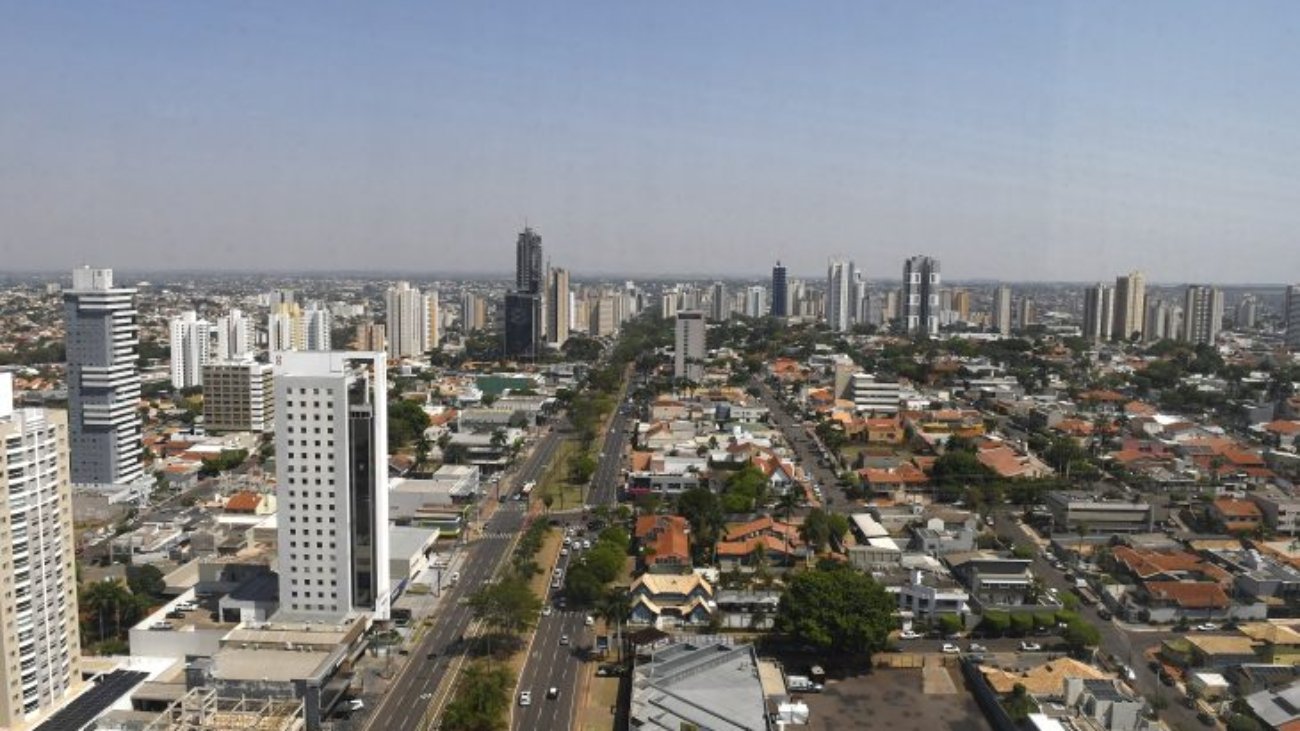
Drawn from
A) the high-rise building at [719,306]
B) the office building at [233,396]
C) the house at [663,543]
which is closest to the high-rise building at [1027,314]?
the high-rise building at [719,306]

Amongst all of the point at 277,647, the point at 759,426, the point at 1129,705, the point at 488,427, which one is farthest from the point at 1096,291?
the point at 277,647

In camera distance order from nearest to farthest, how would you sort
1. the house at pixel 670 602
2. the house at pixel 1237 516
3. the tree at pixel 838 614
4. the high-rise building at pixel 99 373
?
the tree at pixel 838 614 < the house at pixel 670 602 < the house at pixel 1237 516 < the high-rise building at pixel 99 373

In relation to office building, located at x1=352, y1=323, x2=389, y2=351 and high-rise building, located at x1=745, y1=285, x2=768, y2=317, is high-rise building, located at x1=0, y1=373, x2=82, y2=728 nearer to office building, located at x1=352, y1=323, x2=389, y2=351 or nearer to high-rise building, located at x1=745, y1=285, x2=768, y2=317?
office building, located at x1=352, y1=323, x2=389, y2=351

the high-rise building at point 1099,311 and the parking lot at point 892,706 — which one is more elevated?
the high-rise building at point 1099,311

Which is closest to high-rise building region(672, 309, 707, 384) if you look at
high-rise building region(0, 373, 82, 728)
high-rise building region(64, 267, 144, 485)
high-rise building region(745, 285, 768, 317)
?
high-rise building region(64, 267, 144, 485)

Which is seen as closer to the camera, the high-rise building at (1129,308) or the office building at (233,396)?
the office building at (233,396)

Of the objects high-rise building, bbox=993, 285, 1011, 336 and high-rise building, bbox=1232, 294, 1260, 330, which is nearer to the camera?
high-rise building, bbox=1232, 294, 1260, 330

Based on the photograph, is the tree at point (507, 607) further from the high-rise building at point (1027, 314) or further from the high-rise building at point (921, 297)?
the high-rise building at point (1027, 314)

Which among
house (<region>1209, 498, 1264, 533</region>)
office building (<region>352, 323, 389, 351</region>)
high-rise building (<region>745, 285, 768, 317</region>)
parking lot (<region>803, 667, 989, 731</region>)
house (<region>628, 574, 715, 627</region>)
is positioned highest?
high-rise building (<region>745, 285, 768, 317</region>)

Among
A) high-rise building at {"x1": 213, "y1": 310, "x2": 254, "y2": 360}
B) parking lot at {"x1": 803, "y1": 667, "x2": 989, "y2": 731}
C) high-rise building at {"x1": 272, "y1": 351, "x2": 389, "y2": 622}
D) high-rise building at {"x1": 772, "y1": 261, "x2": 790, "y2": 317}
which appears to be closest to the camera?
parking lot at {"x1": 803, "y1": 667, "x2": 989, "y2": 731}
